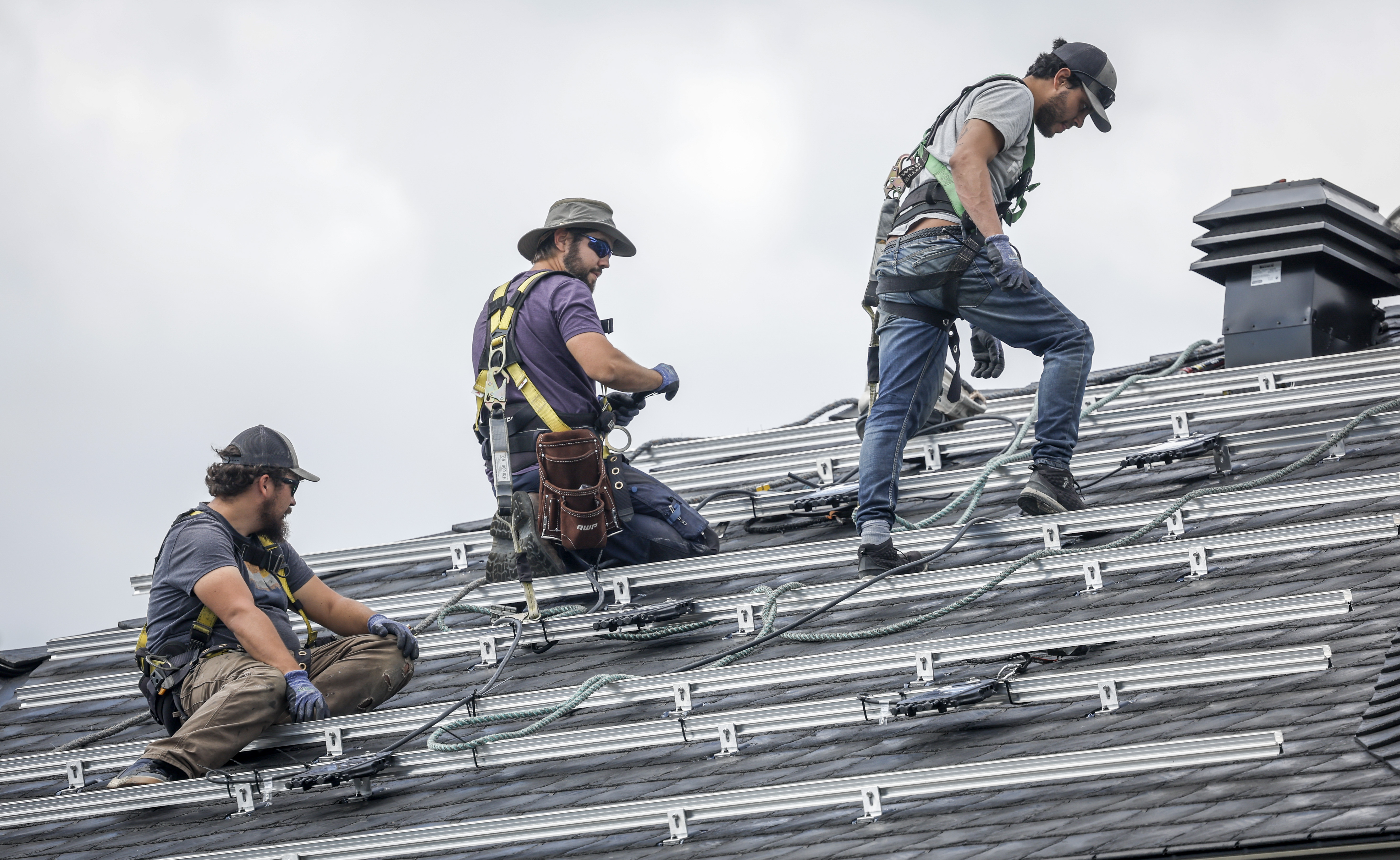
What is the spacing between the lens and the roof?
11.8 ft

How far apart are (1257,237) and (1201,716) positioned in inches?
176

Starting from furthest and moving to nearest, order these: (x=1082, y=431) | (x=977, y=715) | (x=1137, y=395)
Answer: (x=1137, y=395) → (x=1082, y=431) → (x=977, y=715)

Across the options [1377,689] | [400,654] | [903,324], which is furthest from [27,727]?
[1377,689]

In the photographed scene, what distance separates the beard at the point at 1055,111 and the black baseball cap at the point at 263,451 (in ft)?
10.4

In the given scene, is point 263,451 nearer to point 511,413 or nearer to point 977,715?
point 511,413

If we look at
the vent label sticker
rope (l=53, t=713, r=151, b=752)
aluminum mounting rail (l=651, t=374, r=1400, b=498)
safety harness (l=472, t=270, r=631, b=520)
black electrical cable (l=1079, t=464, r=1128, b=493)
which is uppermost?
the vent label sticker

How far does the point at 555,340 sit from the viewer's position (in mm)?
6137

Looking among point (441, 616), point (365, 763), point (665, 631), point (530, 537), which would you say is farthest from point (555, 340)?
point (365, 763)

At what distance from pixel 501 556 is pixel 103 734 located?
1.70m

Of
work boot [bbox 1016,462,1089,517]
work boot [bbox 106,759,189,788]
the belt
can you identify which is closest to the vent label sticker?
work boot [bbox 1016,462,1089,517]

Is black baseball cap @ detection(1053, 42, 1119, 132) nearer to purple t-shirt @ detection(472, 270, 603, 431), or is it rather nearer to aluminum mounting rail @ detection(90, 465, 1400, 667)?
aluminum mounting rail @ detection(90, 465, 1400, 667)

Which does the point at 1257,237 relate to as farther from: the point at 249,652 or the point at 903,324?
the point at 249,652

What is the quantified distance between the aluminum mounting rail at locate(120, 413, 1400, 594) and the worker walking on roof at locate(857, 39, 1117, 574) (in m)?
0.68

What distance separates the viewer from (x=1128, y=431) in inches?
265
